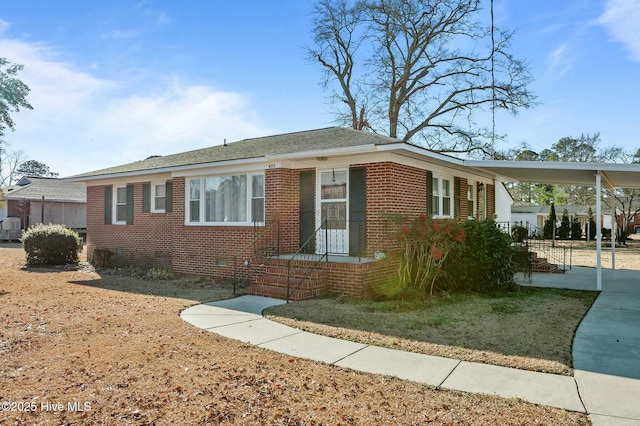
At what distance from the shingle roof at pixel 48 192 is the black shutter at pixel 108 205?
1679 cm

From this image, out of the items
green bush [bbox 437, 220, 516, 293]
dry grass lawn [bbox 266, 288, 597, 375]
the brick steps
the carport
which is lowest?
dry grass lawn [bbox 266, 288, 597, 375]

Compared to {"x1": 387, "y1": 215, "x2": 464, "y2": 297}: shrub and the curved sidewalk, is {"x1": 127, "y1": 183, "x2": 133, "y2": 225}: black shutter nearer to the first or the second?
the curved sidewalk

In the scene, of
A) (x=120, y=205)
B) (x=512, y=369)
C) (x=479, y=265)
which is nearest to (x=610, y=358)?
(x=512, y=369)

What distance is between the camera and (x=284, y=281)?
925cm

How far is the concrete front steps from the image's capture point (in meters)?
8.77

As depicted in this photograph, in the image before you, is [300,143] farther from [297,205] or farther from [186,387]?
[186,387]

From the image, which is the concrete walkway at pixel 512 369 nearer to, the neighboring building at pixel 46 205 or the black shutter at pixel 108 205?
the black shutter at pixel 108 205

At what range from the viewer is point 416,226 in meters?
9.20

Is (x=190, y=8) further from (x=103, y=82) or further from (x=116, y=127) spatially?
(x=116, y=127)

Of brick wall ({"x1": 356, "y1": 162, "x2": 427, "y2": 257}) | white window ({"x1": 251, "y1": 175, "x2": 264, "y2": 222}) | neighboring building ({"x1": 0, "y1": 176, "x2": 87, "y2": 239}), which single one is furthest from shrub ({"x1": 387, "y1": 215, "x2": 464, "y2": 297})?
neighboring building ({"x1": 0, "y1": 176, "x2": 87, "y2": 239})

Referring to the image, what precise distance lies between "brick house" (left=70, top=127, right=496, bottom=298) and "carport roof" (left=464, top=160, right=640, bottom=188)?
0.96 meters

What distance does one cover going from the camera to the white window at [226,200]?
11.5 meters

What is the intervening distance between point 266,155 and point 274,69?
5078mm

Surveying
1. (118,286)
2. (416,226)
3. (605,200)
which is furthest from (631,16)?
(605,200)
